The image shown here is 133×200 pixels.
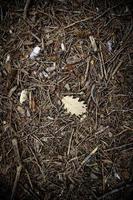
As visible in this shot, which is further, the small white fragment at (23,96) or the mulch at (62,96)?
the small white fragment at (23,96)

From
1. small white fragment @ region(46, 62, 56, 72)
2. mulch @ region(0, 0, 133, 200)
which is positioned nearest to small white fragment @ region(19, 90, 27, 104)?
mulch @ region(0, 0, 133, 200)

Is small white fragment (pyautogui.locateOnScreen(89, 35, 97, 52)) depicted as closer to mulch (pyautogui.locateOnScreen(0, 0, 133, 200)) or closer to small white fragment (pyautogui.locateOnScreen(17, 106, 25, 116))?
mulch (pyautogui.locateOnScreen(0, 0, 133, 200))

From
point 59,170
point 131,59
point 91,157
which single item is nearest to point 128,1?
point 131,59

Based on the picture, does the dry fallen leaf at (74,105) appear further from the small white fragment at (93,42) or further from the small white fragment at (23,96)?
the small white fragment at (93,42)

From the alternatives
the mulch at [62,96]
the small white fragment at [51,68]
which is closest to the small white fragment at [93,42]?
the mulch at [62,96]

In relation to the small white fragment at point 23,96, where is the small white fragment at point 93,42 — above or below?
above

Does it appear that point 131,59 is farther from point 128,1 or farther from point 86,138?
point 86,138
